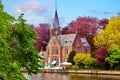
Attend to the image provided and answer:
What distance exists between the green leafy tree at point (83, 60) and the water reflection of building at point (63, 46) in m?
7.48

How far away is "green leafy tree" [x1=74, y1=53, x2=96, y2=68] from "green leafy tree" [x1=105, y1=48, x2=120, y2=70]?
18.8ft

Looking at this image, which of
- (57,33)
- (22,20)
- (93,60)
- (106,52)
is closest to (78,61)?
(93,60)

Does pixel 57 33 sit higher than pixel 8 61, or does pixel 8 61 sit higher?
pixel 57 33

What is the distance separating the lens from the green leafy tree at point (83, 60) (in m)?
61.8

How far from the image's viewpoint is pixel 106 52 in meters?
57.7

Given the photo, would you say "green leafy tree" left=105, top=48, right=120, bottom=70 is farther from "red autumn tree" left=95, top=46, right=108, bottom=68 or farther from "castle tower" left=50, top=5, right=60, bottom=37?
"castle tower" left=50, top=5, right=60, bottom=37

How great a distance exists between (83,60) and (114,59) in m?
9.02

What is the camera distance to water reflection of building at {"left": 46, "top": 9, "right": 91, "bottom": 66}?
72.5 meters

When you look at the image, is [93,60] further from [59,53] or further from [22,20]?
[22,20]

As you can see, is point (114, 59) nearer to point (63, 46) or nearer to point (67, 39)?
point (67, 39)

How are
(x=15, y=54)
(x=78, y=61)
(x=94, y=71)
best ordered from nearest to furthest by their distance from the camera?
(x=15, y=54), (x=94, y=71), (x=78, y=61)

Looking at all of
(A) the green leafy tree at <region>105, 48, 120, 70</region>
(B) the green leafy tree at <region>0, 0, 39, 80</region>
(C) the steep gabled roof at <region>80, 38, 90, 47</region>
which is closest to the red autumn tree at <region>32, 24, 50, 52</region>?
(C) the steep gabled roof at <region>80, 38, 90, 47</region>

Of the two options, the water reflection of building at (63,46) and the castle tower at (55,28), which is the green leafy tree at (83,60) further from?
the castle tower at (55,28)

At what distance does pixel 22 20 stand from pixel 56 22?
65285 millimetres
